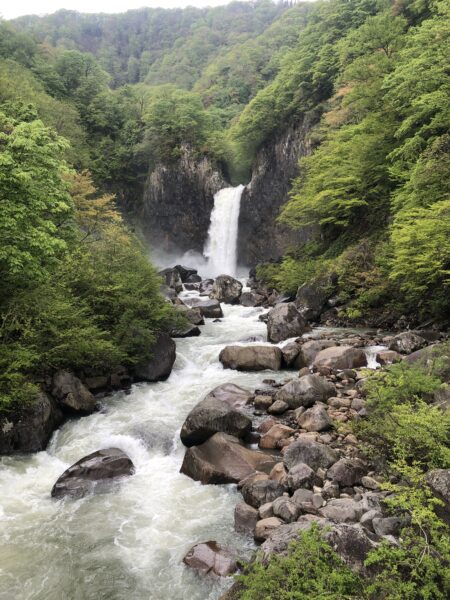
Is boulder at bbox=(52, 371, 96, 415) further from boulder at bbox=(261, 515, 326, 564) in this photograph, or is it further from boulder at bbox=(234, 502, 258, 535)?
boulder at bbox=(261, 515, 326, 564)

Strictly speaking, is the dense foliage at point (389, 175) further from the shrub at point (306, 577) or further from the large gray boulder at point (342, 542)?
the shrub at point (306, 577)

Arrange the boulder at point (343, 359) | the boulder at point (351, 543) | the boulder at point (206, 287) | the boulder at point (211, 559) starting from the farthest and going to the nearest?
the boulder at point (206, 287) < the boulder at point (343, 359) < the boulder at point (211, 559) < the boulder at point (351, 543)

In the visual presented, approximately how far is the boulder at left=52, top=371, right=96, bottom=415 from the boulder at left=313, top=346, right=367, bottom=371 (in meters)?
6.88

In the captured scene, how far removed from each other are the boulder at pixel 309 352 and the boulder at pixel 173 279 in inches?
702

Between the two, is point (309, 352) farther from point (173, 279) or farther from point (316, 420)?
point (173, 279)

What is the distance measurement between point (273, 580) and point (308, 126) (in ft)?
109

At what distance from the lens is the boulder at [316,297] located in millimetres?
18844

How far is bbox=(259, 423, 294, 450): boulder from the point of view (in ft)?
29.3

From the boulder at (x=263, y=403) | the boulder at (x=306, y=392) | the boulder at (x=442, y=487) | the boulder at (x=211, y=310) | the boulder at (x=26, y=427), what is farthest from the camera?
the boulder at (x=211, y=310)

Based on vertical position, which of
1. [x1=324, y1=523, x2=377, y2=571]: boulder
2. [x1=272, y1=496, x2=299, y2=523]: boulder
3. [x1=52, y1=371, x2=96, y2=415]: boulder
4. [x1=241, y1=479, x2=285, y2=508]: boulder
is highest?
[x1=324, y1=523, x2=377, y2=571]: boulder

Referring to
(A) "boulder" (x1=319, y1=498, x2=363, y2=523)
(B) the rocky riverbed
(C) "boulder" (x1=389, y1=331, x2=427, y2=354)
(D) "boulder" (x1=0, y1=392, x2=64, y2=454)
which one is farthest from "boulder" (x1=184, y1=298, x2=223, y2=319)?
(A) "boulder" (x1=319, y1=498, x2=363, y2=523)

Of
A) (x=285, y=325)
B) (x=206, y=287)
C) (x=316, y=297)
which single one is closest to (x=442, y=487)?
(x=285, y=325)

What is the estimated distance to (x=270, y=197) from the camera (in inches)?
1396

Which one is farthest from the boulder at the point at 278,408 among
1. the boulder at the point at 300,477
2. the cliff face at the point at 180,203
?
the cliff face at the point at 180,203
